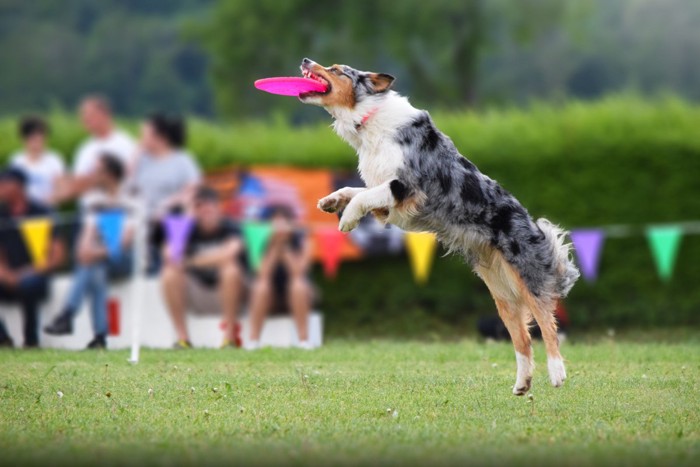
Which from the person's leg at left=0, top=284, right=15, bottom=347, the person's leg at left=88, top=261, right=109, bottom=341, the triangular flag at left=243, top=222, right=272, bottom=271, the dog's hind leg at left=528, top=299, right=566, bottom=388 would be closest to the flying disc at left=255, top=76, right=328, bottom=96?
the dog's hind leg at left=528, top=299, right=566, bottom=388

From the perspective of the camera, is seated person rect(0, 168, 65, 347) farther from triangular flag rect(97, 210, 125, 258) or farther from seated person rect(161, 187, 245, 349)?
seated person rect(161, 187, 245, 349)

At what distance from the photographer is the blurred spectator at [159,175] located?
514 inches

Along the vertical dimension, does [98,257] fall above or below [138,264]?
above

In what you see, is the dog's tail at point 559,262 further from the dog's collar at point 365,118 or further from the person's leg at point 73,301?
the person's leg at point 73,301

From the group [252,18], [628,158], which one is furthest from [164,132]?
[252,18]

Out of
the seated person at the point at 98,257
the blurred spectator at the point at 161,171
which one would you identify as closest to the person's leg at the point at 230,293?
the blurred spectator at the point at 161,171

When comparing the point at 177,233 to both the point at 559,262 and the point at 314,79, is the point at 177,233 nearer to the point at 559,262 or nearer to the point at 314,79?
the point at 314,79

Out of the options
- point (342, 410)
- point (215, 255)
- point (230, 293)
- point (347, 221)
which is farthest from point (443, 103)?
point (342, 410)

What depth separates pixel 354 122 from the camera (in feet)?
25.5

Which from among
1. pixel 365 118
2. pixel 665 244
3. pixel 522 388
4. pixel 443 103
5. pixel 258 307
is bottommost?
pixel 522 388

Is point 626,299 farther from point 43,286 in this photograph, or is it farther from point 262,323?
point 43,286

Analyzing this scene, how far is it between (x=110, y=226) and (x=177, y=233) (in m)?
0.75

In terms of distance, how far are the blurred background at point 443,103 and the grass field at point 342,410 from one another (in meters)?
4.32

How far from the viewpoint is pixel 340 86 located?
7793 mm
